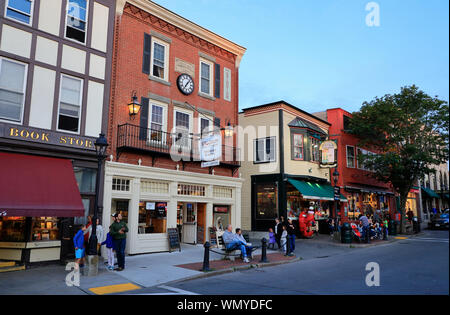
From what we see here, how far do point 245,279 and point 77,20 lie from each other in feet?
38.0

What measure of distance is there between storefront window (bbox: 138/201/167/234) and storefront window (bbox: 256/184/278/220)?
28.5ft

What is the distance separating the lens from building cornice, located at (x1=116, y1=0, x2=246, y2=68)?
50.4ft

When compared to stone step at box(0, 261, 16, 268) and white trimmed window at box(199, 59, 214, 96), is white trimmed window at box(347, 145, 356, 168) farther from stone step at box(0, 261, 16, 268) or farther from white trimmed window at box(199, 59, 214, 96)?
stone step at box(0, 261, 16, 268)

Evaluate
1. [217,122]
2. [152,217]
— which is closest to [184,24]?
[217,122]

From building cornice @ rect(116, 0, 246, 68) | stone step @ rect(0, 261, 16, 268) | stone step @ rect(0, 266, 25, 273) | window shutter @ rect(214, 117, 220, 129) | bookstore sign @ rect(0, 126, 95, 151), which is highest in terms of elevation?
building cornice @ rect(116, 0, 246, 68)

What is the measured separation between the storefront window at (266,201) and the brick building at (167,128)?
12.4 feet

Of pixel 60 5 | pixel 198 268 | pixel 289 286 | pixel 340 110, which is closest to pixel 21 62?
pixel 60 5

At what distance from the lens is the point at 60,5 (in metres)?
13.0

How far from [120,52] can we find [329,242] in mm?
14965

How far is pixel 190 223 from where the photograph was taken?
1738 cm

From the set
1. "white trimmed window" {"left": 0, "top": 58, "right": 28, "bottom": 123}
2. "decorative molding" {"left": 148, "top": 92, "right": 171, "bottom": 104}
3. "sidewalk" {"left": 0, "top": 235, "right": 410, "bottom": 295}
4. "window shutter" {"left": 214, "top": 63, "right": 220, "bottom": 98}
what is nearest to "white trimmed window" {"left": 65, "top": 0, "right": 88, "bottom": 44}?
"white trimmed window" {"left": 0, "top": 58, "right": 28, "bottom": 123}

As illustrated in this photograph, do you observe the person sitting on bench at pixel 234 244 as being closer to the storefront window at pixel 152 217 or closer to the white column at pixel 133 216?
the storefront window at pixel 152 217

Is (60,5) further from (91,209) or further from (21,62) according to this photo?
(91,209)

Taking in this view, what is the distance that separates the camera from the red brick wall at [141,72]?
14.5 m
